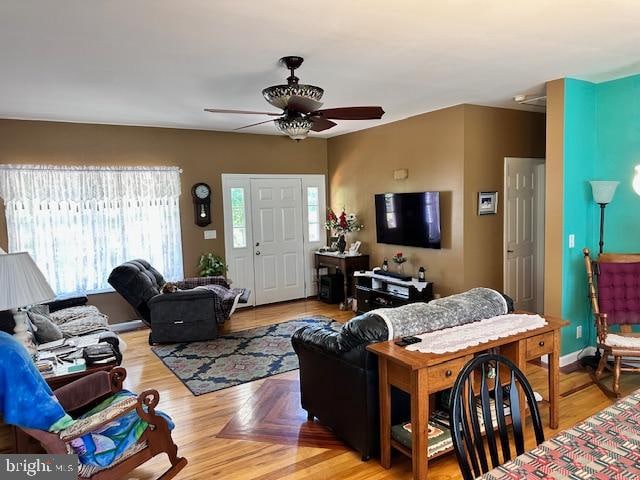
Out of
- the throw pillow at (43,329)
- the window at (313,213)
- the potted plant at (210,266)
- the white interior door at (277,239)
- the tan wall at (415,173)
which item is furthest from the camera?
the window at (313,213)

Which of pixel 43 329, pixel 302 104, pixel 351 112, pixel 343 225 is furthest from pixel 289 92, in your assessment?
pixel 343 225

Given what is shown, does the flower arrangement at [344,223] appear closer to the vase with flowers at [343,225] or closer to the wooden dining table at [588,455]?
the vase with flowers at [343,225]

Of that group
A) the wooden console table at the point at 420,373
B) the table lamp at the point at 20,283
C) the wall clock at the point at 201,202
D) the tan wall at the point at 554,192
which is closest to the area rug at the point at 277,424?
the wooden console table at the point at 420,373

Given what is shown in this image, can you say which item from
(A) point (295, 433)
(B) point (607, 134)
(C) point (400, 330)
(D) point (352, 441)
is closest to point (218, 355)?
(A) point (295, 433)

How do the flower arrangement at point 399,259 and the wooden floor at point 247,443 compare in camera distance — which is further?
the flower arrangement at point 399,259

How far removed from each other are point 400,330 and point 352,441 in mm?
780

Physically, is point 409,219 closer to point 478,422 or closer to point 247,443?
point 247,443

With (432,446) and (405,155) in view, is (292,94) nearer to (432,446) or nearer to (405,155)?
(432,446)

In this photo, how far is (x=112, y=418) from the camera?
88.4 inches

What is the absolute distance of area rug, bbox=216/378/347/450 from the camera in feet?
9.97

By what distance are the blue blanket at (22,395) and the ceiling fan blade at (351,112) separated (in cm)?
230

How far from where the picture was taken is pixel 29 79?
3613 millimetres

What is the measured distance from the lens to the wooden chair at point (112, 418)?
211 cm

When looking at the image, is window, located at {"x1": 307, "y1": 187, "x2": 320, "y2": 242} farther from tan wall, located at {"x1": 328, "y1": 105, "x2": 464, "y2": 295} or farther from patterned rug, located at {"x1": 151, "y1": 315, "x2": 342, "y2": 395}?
patterned rug, located at {"x1": 151, "y1": 315, "x2": 342, "y2": 395}
